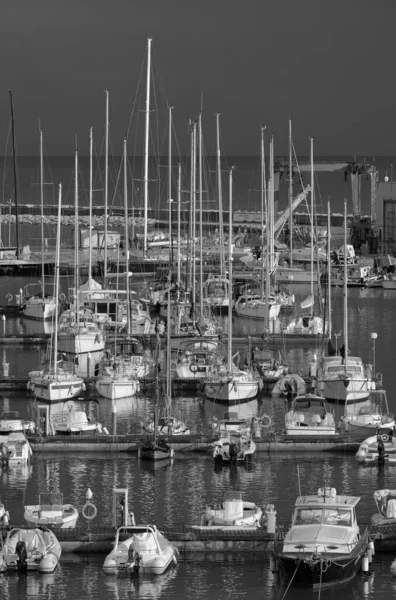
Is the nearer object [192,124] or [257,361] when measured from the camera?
[257,361]

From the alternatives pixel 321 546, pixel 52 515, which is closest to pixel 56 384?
pixel 52 515

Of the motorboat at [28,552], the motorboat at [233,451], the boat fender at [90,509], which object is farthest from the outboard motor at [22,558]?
the motorboat at [233,451]

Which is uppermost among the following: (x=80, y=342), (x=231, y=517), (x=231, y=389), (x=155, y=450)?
(x=80, y=342)

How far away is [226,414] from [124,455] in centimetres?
625

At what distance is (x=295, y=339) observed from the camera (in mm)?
54594

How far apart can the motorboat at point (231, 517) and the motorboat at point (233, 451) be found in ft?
19.7

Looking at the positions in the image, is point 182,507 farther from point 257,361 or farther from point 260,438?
point 257,361

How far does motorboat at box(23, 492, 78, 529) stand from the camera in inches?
1118

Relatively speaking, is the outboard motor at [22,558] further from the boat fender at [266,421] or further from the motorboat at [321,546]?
the boat fender at [266,421]

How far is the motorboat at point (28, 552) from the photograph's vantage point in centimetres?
2652

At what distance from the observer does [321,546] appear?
2589 cm

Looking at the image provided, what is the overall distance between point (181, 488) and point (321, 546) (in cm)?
753

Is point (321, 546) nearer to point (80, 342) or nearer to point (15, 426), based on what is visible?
point (15, 426)

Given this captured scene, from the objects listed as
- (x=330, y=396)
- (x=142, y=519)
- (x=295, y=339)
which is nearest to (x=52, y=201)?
(x=295, y=339)
